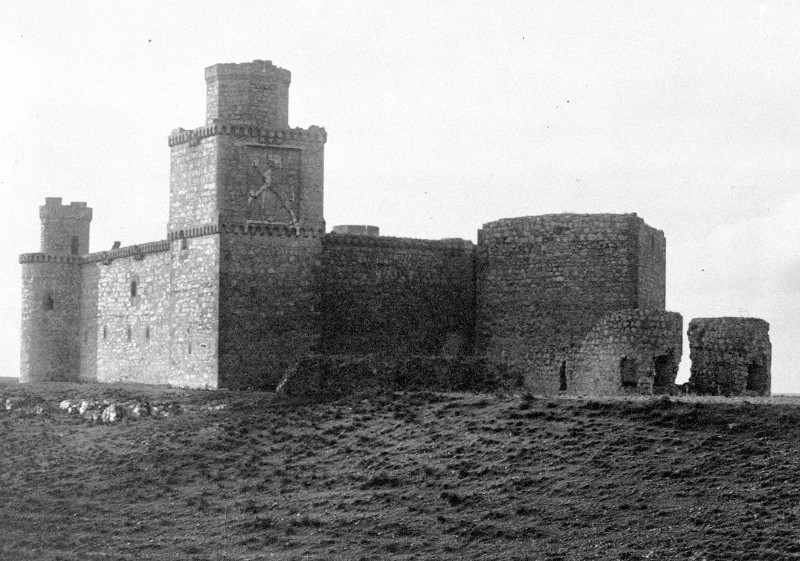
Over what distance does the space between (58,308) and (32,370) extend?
1935 mm

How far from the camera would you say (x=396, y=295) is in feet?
138

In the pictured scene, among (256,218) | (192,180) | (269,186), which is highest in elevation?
(192,180)

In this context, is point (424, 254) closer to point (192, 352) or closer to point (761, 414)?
point (192, 352)

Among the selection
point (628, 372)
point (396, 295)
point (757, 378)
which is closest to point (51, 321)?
point (396, 295)

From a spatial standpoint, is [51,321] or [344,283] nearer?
[344,283]

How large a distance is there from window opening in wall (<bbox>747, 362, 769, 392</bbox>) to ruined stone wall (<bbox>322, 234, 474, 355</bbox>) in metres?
7.57

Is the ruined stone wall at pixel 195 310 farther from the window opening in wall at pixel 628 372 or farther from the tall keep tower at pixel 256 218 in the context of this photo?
the window opening in wall at pixel 628 372

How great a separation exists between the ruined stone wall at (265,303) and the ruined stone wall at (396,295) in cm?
54

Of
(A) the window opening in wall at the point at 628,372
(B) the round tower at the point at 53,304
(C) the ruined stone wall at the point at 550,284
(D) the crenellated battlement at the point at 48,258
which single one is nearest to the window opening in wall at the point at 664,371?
(A) the window opening in wall at the point at 628,372

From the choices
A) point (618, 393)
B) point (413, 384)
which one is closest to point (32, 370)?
point (413, 384)

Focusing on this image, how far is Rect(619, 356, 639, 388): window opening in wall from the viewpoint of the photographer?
38344mm

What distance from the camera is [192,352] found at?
40625 mm

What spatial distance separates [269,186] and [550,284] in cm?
709

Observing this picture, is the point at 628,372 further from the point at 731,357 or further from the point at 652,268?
the point at 652,268
